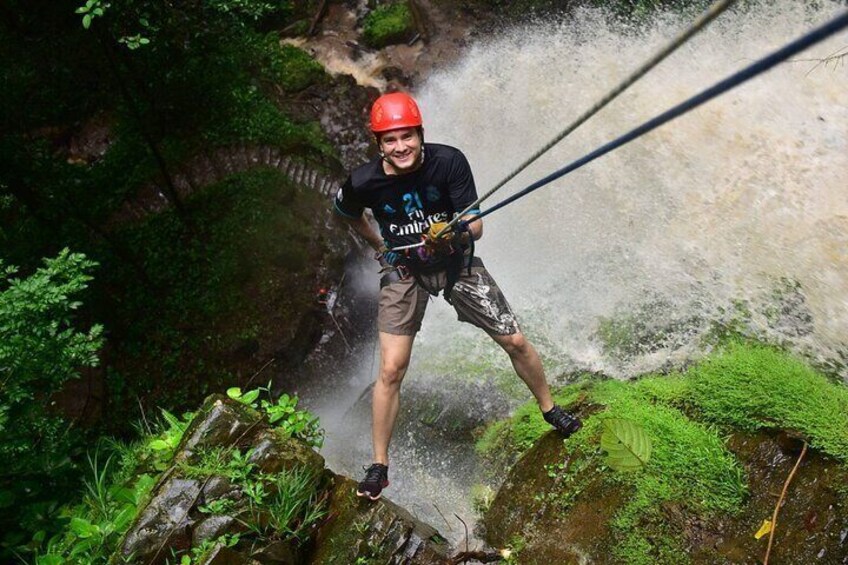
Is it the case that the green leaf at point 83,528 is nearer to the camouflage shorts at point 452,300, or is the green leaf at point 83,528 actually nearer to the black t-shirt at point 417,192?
the camouflage shorts at point 452,300

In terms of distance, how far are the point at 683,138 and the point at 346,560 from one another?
19.5 ft

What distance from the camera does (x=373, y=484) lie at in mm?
3654


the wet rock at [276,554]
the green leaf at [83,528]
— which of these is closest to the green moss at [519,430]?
the wet rock at [276,554]

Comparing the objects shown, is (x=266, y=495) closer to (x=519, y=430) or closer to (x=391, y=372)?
(x=391, y=372)

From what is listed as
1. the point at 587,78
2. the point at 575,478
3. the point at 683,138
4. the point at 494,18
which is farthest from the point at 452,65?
the point at 575,478

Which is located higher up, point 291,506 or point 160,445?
point 160,445

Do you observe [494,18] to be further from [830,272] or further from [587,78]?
[830,272]

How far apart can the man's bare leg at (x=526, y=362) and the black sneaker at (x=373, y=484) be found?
1144 mm

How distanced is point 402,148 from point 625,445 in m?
2.27

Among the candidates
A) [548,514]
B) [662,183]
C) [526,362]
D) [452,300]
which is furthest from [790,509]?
[662,183]

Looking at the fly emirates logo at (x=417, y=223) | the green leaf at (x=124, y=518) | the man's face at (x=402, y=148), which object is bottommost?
the green leaf at (x=124, y=518)

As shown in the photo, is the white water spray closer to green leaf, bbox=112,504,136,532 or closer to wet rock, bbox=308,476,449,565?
wet rock, bbox=308,476,449,565

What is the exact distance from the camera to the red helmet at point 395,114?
3.53 meters

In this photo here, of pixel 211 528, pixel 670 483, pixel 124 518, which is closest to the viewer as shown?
pixel 211 528
